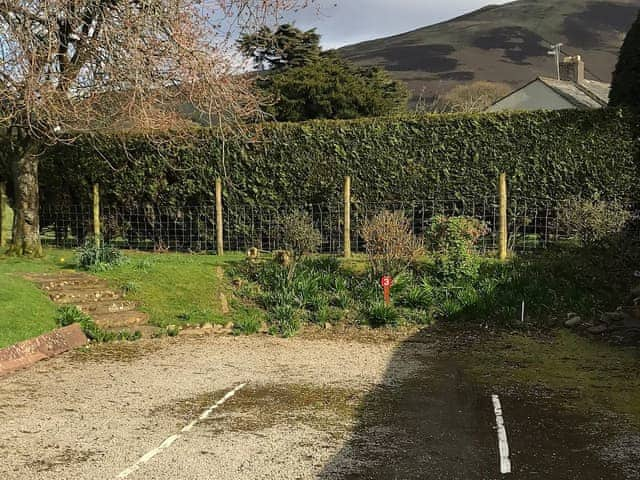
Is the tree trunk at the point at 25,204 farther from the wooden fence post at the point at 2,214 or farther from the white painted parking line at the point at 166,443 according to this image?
the white painted parking line at the point at 166,443

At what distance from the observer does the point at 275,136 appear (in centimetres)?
1342

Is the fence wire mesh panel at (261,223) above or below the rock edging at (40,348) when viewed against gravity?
above

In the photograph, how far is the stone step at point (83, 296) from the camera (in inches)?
351

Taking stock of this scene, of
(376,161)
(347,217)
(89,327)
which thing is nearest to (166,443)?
(89,327)

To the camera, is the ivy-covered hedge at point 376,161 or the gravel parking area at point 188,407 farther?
the ivy-covered hedge at point 376,161

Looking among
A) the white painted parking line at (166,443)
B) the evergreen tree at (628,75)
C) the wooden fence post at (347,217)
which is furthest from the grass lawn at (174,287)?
the evergreen tree at (628,75)

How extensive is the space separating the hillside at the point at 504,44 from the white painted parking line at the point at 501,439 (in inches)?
1625

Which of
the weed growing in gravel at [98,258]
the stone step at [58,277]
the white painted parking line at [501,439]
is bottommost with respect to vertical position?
the white painted parking line at [501,439]

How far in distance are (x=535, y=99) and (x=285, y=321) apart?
851 inches

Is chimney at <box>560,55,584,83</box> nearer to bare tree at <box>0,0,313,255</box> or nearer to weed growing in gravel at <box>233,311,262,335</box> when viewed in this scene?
bare tree at <box>0,0,313,255</box>

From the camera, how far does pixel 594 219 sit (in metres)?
10.7

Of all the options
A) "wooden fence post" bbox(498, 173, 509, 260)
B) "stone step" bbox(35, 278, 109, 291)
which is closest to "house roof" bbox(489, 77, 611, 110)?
"wooden fence post" bbox(498, 173, 509, 260)

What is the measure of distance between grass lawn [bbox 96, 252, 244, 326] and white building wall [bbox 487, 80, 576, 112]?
18031mm

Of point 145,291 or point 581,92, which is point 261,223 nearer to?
point 145,291
